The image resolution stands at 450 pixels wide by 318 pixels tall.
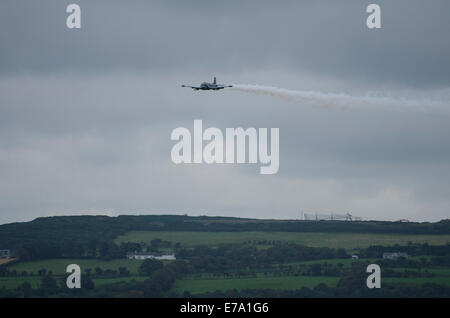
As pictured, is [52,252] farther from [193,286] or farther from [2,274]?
[193,286]

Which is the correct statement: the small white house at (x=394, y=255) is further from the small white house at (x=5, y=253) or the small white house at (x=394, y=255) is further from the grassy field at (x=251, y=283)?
the small white house at (x=5, y=253)

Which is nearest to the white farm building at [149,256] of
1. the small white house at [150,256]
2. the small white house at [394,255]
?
the small white house at [150,256]

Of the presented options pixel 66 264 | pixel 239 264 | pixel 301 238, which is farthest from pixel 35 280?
pixel 301 238

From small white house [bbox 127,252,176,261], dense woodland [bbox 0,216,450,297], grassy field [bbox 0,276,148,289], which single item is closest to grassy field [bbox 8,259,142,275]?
dense woodland [bbox 0,216,450,297]

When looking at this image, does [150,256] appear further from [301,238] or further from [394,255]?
[394,255]

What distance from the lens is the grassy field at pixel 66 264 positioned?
16588 centimetres

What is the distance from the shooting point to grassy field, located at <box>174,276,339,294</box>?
15275cm

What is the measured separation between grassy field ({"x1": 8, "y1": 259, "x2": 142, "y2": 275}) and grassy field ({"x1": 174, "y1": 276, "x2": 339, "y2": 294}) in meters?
10.3

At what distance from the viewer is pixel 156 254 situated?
18100 centimetres

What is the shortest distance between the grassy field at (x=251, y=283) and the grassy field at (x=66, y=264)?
406 inches

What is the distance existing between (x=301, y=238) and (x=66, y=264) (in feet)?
131

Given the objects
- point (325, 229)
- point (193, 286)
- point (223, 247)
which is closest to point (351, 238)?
point (325, 229)
